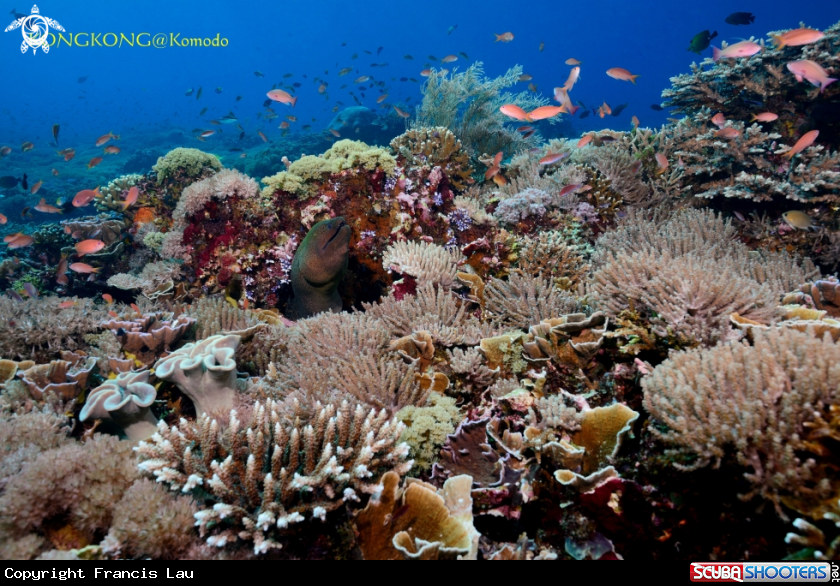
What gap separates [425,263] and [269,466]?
303 cm

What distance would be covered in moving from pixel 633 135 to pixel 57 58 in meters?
216

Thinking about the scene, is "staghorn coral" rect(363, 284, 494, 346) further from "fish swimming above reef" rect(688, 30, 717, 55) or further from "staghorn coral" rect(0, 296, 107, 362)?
"fish swimming above reef" rect(688, 30, 717, 55)

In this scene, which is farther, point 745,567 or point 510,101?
point 510,101

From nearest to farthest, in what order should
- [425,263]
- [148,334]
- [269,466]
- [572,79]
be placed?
[269,466] → [148,334] → [425,263] → [572,79]

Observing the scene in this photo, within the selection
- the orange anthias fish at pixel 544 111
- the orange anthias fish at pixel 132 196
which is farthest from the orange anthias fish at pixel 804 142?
the orange anthias fish at pixel 132 196

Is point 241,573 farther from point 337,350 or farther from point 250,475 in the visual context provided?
point 337,350

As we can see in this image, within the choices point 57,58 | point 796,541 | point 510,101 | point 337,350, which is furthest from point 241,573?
point 57,58

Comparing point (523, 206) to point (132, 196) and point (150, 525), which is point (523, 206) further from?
point (132, 196)

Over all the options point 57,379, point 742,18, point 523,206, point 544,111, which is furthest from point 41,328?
point 742,18

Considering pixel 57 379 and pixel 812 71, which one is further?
pixel 812 71

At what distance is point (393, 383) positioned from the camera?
300 cm

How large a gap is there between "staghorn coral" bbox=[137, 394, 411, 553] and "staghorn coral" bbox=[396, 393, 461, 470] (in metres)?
0.24

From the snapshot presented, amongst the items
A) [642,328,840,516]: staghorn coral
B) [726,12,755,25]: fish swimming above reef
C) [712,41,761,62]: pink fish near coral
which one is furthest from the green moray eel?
[726,12,755,25]: fish swimming above reef

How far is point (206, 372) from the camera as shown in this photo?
9.00 ft
